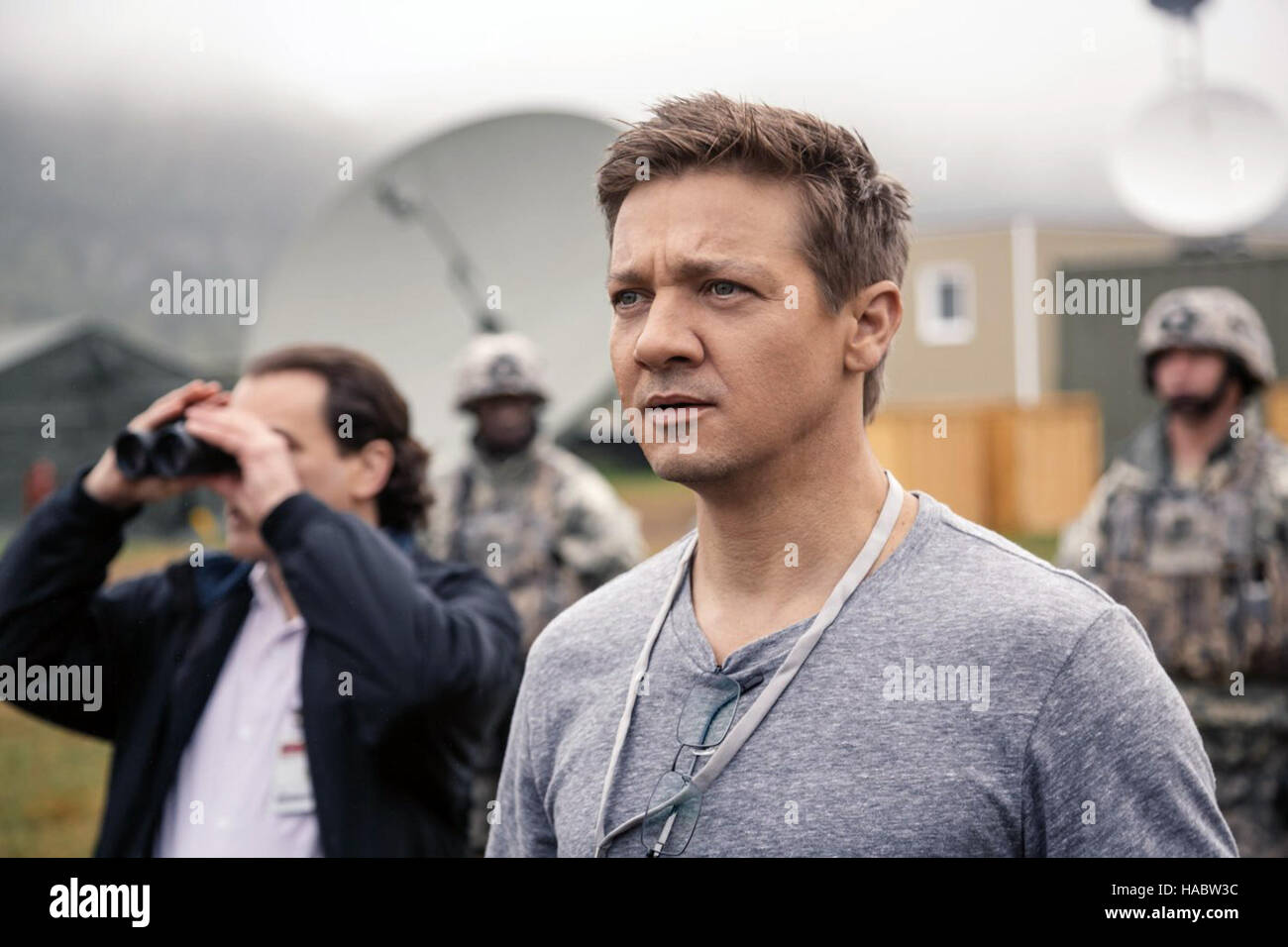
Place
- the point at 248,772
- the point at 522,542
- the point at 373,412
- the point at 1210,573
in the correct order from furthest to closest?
the point at 522,542
the point at 1210,573
the point at 373,412
the point at 248,772

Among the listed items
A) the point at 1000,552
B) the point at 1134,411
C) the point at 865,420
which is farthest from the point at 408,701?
the point at 1134,411

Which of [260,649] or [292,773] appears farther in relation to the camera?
[260,649]

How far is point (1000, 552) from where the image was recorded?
5.49ft

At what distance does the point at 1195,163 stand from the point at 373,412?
16.1ft

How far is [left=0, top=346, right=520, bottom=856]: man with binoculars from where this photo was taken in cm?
248

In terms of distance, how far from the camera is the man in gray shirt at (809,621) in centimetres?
154

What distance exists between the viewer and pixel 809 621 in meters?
1.66

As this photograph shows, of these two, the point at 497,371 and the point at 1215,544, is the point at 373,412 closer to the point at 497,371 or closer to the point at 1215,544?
the point at 497,371

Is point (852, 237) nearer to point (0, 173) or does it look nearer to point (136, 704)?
point (136, 704)

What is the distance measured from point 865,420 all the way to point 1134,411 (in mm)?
14936

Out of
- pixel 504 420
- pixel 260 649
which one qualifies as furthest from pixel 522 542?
pixel 260 649

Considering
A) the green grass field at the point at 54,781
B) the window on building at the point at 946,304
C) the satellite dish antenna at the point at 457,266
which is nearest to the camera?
the satellite dish antenna at the point at 457,266

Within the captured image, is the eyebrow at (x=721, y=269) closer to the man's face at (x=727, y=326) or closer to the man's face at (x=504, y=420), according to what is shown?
the man's face at (x=727, y=326)

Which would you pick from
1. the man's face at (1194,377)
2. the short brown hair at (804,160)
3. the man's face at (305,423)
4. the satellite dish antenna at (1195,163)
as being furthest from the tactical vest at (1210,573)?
the short brown hair at (804,160)
